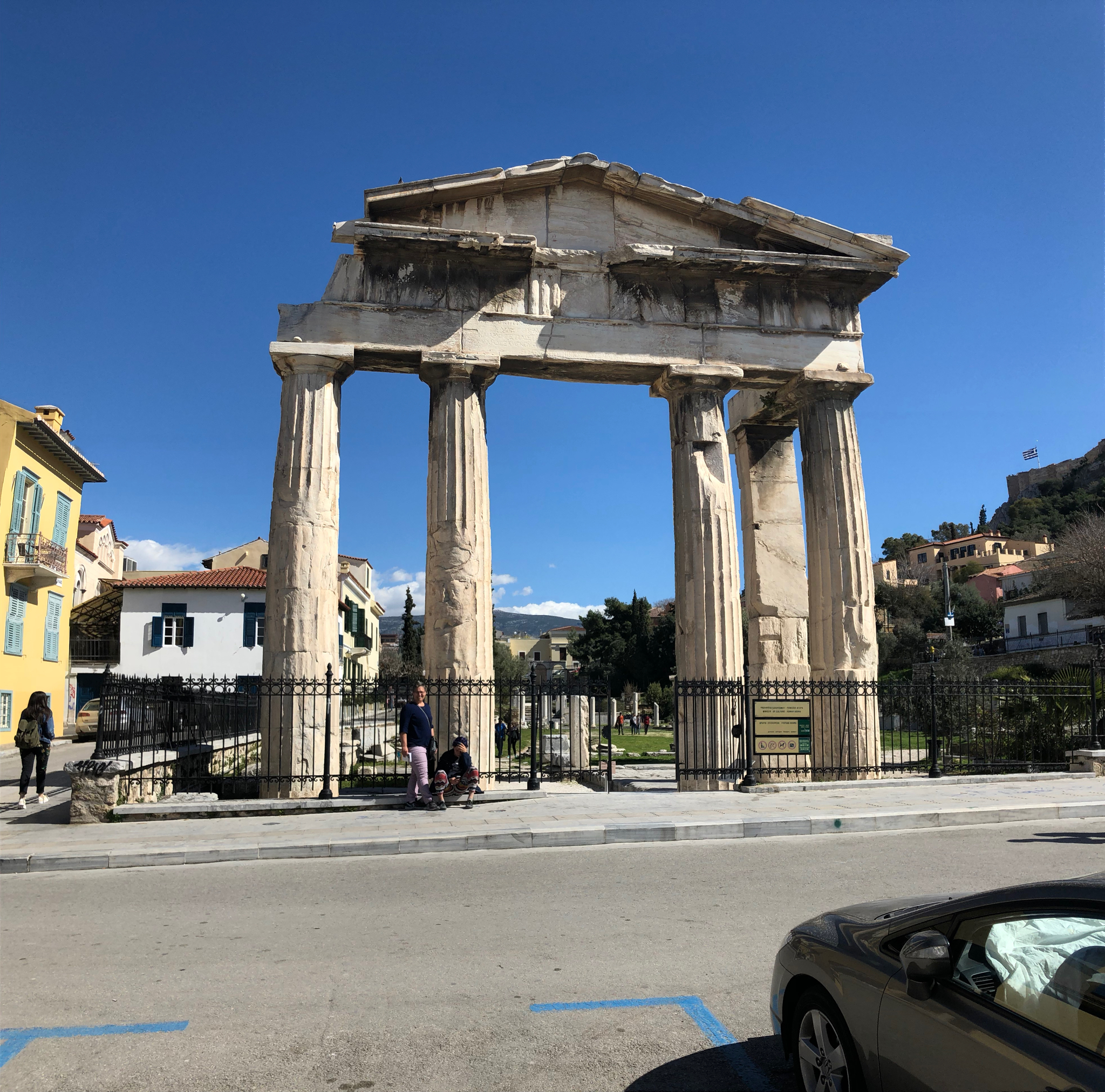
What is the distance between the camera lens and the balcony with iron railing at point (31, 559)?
1079 inches

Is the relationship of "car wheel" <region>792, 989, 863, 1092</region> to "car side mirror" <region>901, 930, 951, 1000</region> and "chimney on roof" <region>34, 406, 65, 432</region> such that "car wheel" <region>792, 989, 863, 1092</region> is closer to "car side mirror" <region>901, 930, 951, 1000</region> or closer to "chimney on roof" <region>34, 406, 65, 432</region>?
"car side mirror" <region>901, 930, 951, 1000</region>

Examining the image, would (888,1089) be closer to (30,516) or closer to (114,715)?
(114,715)

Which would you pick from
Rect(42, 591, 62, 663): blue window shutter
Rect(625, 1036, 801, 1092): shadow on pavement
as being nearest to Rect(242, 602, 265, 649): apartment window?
Rect(42, 591, 62, 663): blue window shutter

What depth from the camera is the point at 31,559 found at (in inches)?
1099

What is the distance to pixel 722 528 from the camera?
16.0m

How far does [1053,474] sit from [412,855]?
12234 centimetres

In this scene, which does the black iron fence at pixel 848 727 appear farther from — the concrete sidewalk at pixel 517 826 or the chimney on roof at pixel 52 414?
the chimney on roof at pixel 52 414

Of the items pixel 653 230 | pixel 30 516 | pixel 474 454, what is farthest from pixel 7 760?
pixel 653 230

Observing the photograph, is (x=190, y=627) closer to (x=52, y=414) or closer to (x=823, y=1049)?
(x=52, y=414)

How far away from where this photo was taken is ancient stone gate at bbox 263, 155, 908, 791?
1494 centimetres

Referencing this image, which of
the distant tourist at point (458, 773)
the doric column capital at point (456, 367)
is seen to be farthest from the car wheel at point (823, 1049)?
the doric column capital at point (456, 367)

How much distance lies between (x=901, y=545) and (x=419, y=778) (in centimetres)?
10034

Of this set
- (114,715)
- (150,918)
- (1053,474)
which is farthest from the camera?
(1053,474)

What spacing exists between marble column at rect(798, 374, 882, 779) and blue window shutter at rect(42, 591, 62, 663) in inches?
1030
